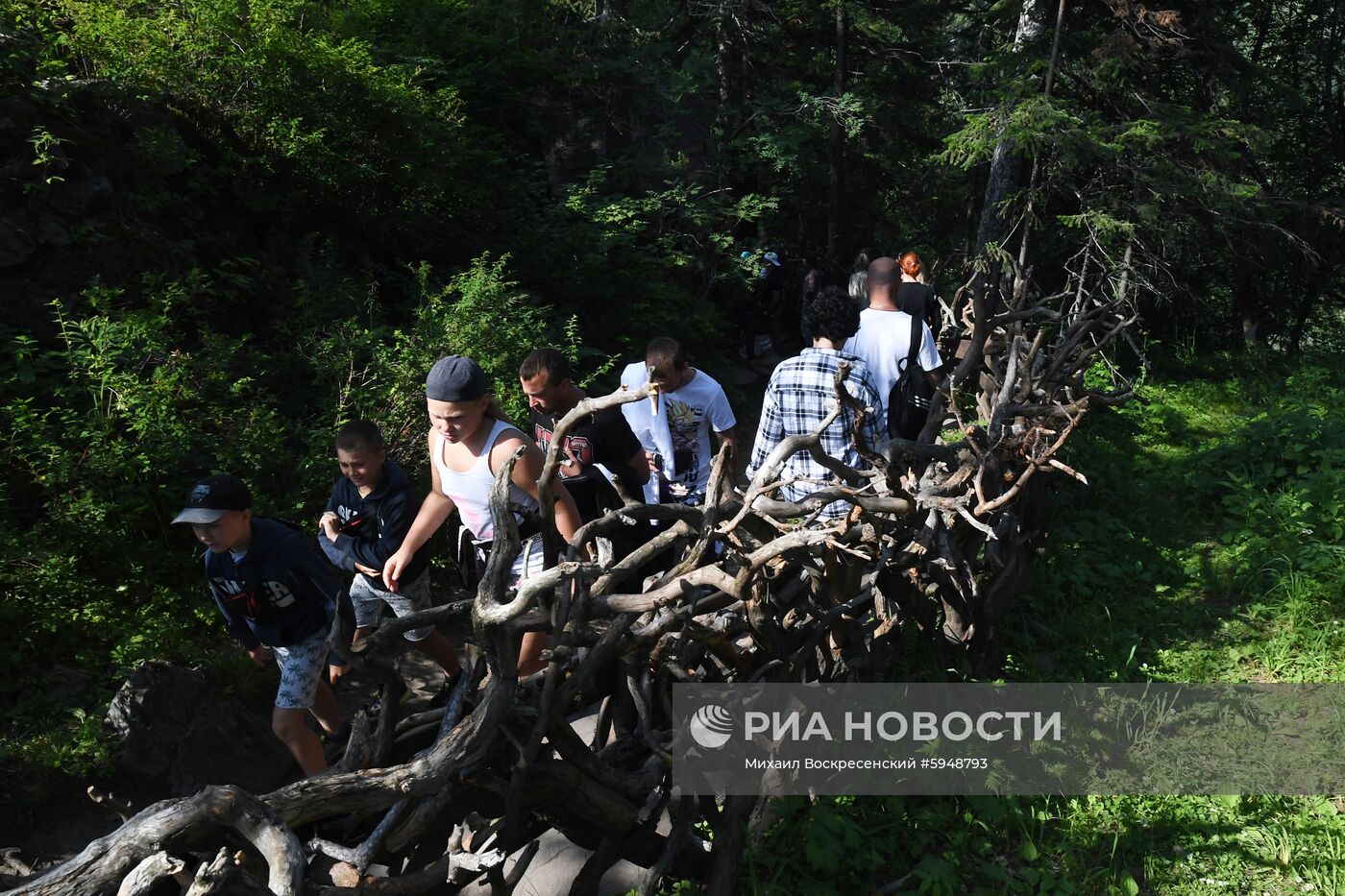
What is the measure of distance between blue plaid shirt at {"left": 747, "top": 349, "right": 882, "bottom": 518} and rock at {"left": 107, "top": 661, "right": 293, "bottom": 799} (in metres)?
2.78

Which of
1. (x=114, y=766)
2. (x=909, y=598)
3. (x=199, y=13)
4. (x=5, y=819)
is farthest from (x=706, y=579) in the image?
(x=199, y=13)

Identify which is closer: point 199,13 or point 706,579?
point 706,579

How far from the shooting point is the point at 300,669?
372cm

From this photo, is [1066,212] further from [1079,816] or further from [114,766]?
[114,766]

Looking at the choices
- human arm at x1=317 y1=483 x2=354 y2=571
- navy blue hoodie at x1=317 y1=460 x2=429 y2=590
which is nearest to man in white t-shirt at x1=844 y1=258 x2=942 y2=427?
navy blue hoodie at x1=317 y1=460 x2=429 y2=590

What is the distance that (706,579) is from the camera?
2709 mm

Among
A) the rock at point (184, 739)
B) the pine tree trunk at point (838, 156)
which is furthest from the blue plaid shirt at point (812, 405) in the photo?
the pine tree trunk at point (838, 156)

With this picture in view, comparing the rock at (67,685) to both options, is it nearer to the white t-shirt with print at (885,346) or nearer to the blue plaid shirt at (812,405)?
the blue plaid shirt at (812,405)

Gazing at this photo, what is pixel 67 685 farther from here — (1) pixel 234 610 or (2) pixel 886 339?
(2) pixel 886 339

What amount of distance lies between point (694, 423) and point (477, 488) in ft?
4.03

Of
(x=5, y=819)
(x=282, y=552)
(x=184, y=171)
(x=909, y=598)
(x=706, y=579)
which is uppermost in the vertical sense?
(x=184, y=171)

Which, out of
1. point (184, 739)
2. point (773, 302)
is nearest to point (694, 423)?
point (184, 739)

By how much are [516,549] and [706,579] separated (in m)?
0.57

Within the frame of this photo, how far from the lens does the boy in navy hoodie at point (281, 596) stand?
358 centimetres
